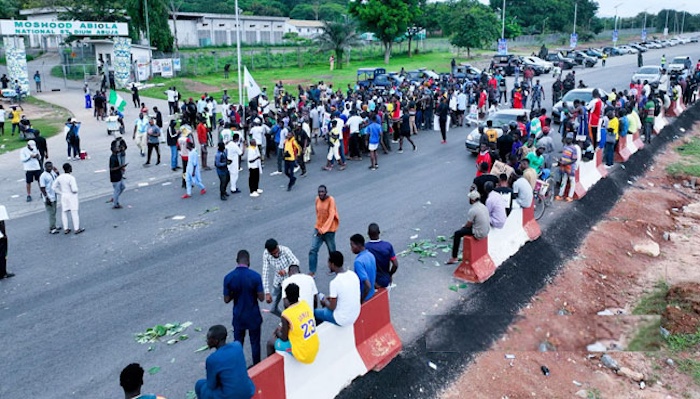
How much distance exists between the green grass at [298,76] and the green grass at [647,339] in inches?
1205

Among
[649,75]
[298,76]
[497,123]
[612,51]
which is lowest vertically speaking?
[497,123]

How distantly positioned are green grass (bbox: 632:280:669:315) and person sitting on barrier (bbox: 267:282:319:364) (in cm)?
676

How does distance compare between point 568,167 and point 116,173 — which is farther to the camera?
point 568,167

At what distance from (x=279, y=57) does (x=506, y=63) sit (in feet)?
69.4

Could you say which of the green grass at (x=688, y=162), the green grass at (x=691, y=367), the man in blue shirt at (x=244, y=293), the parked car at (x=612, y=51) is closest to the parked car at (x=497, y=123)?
the green grass at (x=688, y=162)

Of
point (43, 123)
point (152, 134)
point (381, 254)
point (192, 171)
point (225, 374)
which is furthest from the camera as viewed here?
point (43, 123)

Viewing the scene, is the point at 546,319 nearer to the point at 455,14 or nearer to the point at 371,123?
the point at 371,123

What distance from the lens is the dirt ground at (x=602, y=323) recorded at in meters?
7.51

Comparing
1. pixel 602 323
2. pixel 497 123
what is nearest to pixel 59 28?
pixel 497 123

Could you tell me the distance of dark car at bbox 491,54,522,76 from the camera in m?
45.9

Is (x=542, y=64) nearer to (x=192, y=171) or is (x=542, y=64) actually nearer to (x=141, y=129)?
(x=141, y=129)

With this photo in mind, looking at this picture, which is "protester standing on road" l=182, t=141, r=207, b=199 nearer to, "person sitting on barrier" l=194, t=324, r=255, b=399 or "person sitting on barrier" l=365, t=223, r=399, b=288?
"person sitting on barrier" l=365, t=223, r=399, b=288

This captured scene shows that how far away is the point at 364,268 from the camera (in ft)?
23.4

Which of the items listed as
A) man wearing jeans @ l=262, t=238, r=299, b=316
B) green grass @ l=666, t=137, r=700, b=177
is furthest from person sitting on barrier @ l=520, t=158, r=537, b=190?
green grass @ l=666, t=137, r=700, b=177
